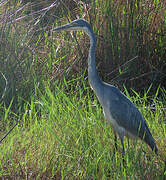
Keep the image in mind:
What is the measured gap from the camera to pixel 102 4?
13.6 ft

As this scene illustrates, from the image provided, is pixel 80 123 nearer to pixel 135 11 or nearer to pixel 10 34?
pixel 10 34

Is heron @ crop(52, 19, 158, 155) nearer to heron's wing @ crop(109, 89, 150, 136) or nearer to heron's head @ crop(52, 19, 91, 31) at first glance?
heron's wing @ crop(109, 89, 150, 136)

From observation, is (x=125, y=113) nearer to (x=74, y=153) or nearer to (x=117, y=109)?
(x=117, y=109)

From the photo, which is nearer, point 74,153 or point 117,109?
point 74,153

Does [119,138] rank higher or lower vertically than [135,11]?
lower

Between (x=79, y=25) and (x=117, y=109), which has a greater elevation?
(x=79, y=25)

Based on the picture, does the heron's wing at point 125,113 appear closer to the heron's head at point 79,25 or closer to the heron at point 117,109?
the heron at point 117,109

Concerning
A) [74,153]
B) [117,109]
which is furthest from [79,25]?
[74,153]

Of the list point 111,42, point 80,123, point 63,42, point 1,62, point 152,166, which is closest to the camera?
point 152,166

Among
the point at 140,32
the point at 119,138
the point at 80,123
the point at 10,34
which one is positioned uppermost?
the point at 10,34

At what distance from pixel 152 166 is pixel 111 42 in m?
2.00

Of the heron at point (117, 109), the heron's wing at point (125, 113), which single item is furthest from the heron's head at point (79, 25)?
the heron's wing at point (125, 113)

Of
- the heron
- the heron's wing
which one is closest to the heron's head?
the heron

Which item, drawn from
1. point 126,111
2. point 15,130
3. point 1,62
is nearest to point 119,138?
point 126,111
